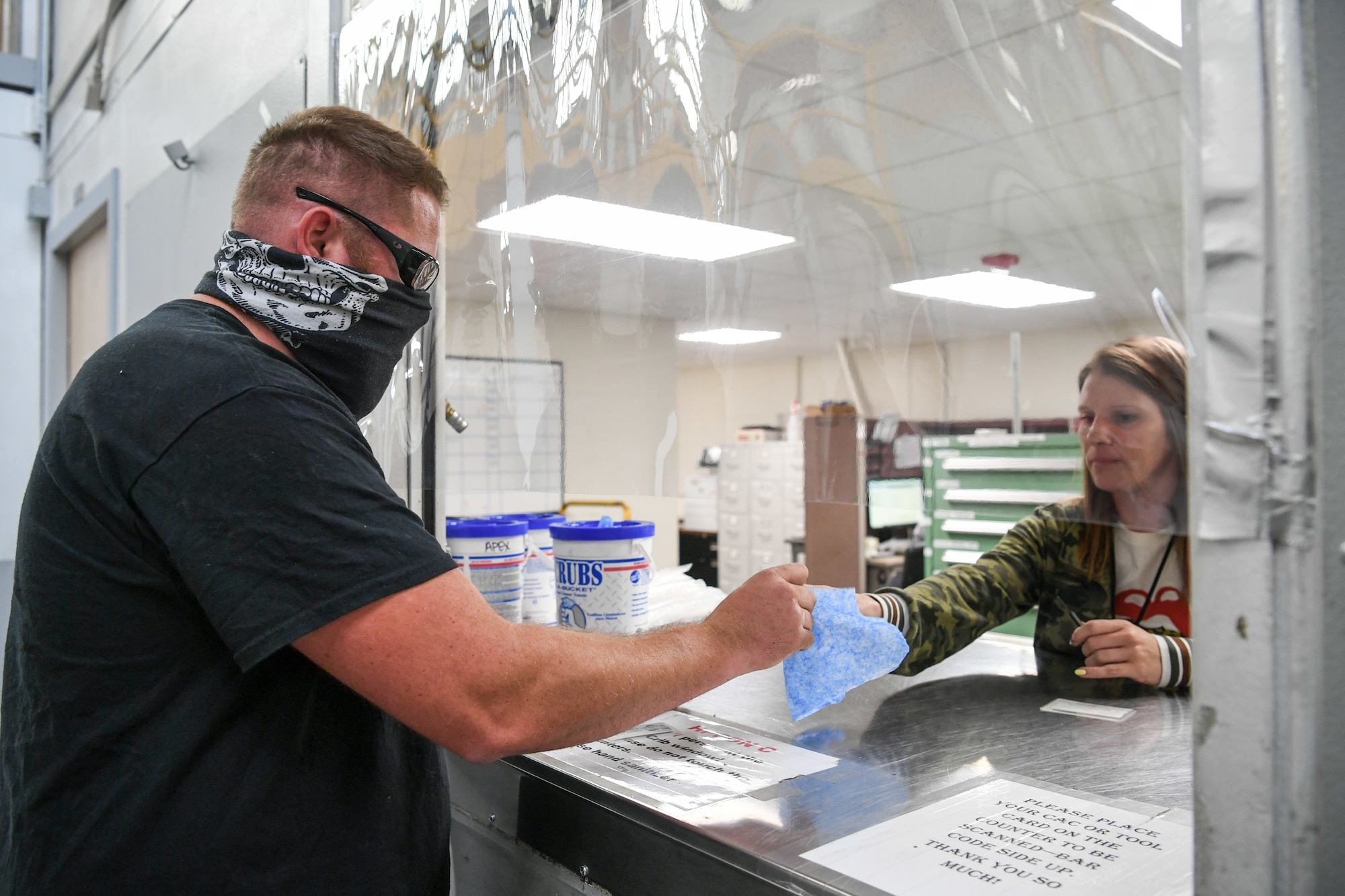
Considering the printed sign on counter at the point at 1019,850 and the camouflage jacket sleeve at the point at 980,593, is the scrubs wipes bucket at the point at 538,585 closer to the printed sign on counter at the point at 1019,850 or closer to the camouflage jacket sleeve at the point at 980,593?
the camouflage jacket sleeve at the point at 980,593

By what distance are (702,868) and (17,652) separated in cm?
64

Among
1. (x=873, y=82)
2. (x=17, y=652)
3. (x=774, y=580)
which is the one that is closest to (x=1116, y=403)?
(x=774, y=580)

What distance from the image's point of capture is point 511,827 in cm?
97

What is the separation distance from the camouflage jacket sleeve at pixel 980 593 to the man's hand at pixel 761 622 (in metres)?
0.42

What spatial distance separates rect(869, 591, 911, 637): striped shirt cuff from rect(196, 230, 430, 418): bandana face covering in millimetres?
782

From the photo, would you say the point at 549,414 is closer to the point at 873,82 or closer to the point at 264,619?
the point at 873,82

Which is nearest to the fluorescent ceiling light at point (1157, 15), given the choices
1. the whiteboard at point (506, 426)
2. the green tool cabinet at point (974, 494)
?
the whiteboard at point (506, 426)

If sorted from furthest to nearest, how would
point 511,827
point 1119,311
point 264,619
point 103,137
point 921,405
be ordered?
point 103,137, point 921,405, point 511,827, point 1119,311, point 264,619

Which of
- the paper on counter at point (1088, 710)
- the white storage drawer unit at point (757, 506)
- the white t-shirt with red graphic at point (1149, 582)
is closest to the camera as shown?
the paper on counter at point (1088, 710)

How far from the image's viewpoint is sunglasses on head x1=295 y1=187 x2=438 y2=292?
2.87 feet

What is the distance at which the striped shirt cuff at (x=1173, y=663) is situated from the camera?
1206 millimetres

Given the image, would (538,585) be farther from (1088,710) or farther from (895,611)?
(1088,710)

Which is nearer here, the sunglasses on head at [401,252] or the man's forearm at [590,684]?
the man's forearm at [590,684]

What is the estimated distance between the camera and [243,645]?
2.09 feet
